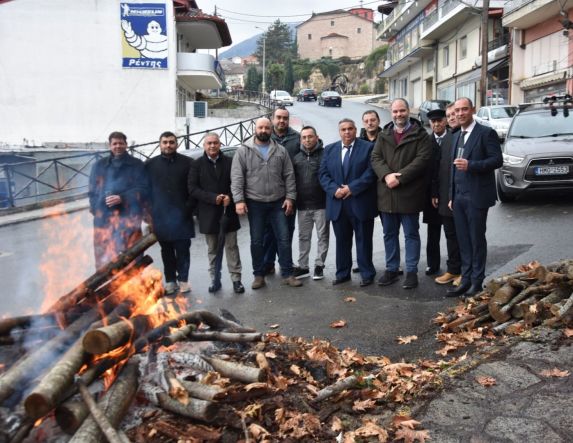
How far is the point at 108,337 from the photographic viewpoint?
3.41 metres

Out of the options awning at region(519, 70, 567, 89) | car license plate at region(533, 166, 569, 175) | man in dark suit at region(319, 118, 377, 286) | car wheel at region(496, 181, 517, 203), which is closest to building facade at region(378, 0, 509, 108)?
awning at region(519, 70, 567, 89)

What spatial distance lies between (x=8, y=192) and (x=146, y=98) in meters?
15.0

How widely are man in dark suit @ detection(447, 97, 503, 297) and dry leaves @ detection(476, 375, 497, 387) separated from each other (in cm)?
248

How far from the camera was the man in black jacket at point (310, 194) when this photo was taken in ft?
24.6

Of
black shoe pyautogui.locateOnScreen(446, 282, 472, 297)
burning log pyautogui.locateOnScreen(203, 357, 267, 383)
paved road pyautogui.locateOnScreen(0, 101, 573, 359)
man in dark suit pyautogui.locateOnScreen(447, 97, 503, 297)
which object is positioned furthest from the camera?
black shoe pyautogui.locateOnScreen(446, 282, 472, 297)

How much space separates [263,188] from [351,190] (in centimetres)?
114

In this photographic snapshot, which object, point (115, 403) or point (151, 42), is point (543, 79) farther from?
point (115, 403)

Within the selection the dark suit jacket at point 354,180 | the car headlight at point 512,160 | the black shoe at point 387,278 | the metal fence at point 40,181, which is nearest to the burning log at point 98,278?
the dark suit jacket at point 354,180

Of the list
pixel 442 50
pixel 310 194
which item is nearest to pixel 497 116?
pixel 310 194

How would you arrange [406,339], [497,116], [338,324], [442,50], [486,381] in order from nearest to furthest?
[486,381], [406,339], [338,324], [497,116], [442,50]

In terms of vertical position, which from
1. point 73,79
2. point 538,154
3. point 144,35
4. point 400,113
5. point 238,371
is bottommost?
point 238,371

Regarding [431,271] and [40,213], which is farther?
[40,213]

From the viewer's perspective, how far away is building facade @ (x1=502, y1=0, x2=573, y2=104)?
26328 millimetres

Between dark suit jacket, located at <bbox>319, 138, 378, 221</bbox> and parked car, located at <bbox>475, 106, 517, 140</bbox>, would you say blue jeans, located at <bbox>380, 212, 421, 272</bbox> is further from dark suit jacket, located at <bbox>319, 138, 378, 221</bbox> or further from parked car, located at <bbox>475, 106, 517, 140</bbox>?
parked car, located at <bbox>475, 106, 517, 140</bbox>
